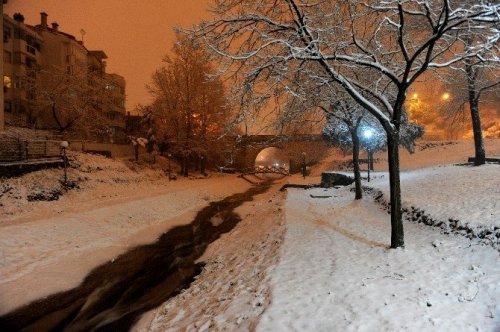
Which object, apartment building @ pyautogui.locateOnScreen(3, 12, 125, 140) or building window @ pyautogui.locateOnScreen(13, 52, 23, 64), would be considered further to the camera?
building window @ pyautogui.locateOnScreen(13, 52, 23, 64)

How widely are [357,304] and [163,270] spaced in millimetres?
8023

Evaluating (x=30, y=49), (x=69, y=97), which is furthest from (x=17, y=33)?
(x=69, y=97)

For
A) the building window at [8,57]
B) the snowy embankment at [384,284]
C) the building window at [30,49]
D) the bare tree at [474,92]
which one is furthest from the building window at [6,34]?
the bare tree at [474,92]

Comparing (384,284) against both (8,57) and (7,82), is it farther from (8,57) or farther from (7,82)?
(8,57)

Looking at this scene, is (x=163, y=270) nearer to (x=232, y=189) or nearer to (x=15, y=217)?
(x=15, y=217)

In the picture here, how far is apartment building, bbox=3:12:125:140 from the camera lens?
38.6 metres

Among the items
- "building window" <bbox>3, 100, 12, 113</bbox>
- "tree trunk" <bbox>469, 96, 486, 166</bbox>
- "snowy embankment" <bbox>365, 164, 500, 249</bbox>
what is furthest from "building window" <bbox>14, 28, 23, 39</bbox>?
"tree trunk" <bbox>469, 96, 486, 166</bbox>

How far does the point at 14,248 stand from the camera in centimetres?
1328

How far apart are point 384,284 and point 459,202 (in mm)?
6717

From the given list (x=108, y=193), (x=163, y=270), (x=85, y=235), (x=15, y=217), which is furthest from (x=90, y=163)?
(x=163, y=270)

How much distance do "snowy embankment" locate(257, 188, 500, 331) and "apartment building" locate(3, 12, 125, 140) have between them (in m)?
37.7

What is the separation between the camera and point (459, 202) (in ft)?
40.4

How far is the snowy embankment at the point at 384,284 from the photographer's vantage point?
20.2ft

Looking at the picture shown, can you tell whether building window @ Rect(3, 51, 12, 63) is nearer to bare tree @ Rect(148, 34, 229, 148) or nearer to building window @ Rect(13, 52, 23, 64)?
building window @ Rect(13, 52, 23, 64)
